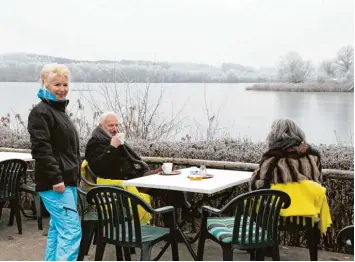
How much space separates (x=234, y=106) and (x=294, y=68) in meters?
1.05

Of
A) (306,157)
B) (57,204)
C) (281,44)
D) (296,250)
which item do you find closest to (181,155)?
(296,250)

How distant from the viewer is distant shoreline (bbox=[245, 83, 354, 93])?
24.5 ft

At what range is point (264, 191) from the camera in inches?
140

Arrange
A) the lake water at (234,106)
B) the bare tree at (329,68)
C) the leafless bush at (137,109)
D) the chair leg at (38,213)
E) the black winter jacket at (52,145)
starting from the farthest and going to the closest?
the leafless bush at (137,109) → the bare tree at (329,68) → the lake water at (234,106) → the chair leg at (38,213) → the black winter jacket at (52,145)

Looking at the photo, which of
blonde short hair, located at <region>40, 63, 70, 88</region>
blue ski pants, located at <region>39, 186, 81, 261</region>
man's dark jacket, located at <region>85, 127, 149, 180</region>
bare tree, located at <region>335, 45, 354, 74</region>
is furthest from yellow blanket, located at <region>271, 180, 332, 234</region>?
bare tree, located at <region>335, 45, 354, 74</region>

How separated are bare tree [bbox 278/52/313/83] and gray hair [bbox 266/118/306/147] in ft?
12.8

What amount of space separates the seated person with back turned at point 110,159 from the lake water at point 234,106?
7.05 ft

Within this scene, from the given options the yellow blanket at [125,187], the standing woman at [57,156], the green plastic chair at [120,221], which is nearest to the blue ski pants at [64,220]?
the standing woman at [57,156]

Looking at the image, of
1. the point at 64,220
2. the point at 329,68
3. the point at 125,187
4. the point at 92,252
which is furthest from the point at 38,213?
the point at 329,68

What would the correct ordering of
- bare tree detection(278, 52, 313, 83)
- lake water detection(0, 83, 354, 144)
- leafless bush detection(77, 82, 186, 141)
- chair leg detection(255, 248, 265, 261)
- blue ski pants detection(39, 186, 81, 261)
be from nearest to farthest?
blue ski pants detection(39, 186, 81, 261) < chair leg detection(255, 248, 265, 261) < lake water detection(0, 83, 354, 144) < bare tree detection(278, 52, 313, 83) < leafless bush detection(77, 82, 186, 141)

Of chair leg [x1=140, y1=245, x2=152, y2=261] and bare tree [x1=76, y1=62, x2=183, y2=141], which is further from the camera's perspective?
bare tree [x1=76, y1=62, x2=183, y2=141]

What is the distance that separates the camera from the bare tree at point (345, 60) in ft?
24.5

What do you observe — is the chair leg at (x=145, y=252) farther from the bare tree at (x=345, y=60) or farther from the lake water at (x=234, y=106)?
the bare tree at (x=345, y=60)

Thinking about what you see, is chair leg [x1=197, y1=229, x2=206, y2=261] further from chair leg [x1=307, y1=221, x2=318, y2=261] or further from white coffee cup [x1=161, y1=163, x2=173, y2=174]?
white coffee cup [x1=161, y1=163, x2=173, y2=174]
